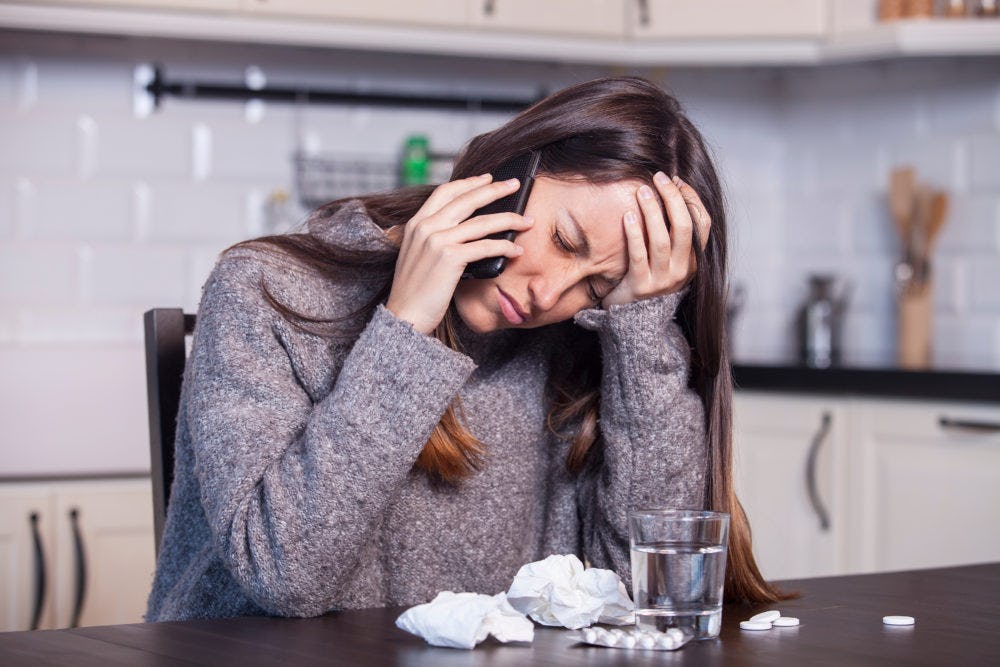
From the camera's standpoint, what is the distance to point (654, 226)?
1372mm

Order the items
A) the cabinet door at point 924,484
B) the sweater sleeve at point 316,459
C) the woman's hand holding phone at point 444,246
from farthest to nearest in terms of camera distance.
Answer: the cabinet door at point 924,484, the woman's hand holding phone at point 444,246, the sweater sleeve at point 316,459

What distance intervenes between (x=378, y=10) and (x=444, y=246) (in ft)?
6.28

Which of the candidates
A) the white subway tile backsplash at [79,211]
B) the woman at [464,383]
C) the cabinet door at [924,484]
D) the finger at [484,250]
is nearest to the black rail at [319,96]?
the white subway tile backsplash at [79,211]

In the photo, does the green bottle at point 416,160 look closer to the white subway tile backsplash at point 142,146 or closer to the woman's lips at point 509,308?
the white subway tile backsplash at point 142,146

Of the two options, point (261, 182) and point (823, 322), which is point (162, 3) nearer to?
point (261, 182)

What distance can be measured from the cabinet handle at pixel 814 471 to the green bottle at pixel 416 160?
3.82 ft

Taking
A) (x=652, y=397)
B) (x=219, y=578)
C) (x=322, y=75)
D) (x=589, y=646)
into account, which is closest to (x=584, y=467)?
(x=652, y=397)

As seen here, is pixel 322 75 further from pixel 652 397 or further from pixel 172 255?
pixel 652 397

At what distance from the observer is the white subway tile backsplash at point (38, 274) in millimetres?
2928

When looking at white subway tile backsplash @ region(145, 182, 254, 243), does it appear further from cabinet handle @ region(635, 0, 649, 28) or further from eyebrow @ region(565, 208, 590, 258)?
eyebrow @ region(565, 208, 590, 258)

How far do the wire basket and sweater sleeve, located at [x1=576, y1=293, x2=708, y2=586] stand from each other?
1.94 meters

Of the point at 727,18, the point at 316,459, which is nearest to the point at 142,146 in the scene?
the point at 727,18

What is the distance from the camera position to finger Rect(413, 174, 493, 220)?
1.29 metres

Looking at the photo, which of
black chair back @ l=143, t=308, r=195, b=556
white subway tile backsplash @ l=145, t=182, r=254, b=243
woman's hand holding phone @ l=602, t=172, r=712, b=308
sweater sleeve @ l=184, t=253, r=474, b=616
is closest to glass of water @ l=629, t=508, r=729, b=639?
sweater sleeve @ l=184, t=253, r=474, b=616
